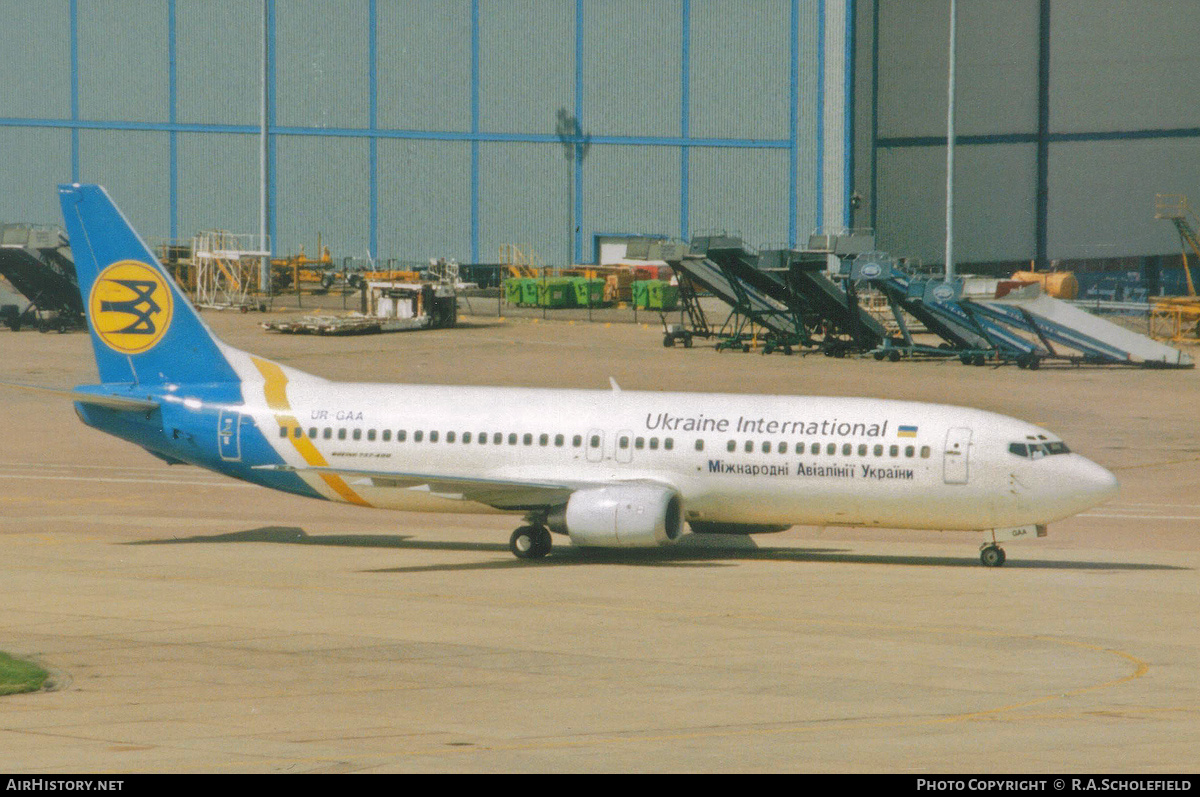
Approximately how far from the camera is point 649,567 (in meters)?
37.8

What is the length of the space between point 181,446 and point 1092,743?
85.6 feet

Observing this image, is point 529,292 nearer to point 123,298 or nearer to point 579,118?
point 579,118

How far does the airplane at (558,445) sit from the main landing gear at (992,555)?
0.14 feet

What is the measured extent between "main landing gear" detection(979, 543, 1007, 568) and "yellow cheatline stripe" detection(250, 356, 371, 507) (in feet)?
46.0

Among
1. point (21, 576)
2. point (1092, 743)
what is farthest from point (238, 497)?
point (1092, 743)

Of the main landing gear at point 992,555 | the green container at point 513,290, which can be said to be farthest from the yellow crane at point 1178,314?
the main landing gear at point 992,555

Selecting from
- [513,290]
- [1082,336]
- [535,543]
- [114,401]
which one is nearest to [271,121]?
[513,290]

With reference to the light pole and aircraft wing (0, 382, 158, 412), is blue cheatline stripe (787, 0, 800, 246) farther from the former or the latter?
aircraft wing (0, 382, 158, 412)

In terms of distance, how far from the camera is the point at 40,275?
3639 inches

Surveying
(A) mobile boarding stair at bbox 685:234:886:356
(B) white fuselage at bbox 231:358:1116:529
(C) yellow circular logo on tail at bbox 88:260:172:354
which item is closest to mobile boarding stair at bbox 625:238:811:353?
(A) mobile boarding stair at bbox 685:234:886:356

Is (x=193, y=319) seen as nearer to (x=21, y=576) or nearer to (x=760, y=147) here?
(x=21, y=576)

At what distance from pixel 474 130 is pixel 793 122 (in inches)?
878

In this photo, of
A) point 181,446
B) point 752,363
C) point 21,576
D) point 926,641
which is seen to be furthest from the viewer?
point 752,363

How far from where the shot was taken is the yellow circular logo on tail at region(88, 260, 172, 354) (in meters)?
42.3
